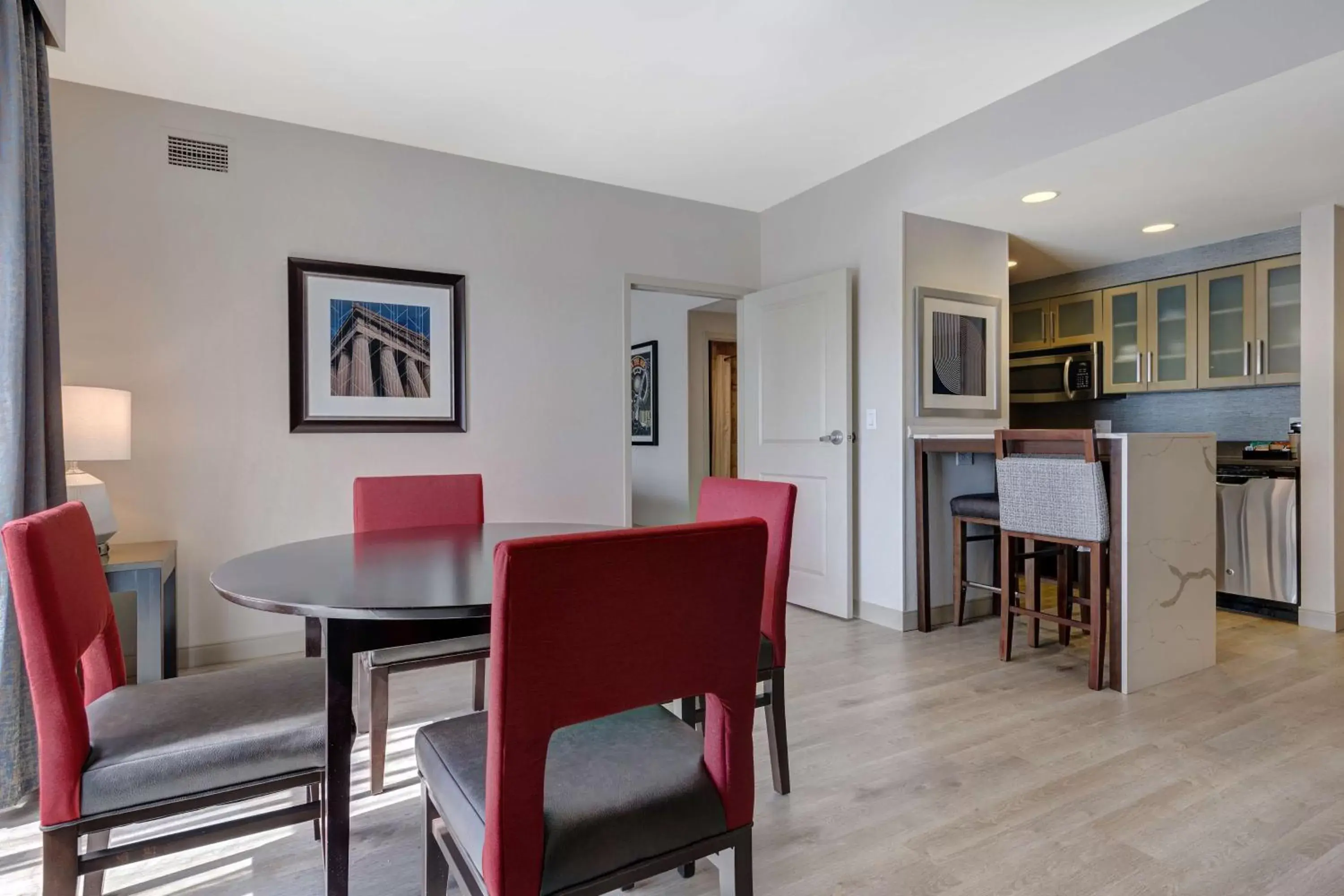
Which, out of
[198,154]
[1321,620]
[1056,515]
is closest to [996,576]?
[1056,515]

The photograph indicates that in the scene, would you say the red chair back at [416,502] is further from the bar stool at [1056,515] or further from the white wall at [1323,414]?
the white wall at [1323,414]

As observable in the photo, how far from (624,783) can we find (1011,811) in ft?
4.40

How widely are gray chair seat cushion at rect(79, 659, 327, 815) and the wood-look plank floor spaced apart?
48cm

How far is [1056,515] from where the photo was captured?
288cm

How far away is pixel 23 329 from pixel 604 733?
1.90 m

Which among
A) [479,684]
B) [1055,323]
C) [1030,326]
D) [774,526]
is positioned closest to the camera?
[774,526]

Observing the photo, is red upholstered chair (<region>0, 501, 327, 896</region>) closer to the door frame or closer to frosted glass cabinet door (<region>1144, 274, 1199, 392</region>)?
the door frame

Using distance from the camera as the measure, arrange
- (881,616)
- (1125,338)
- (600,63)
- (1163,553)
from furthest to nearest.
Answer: (1125,338), (881,616), (1163,553), (600,63)

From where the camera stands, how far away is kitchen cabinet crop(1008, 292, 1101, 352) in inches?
189

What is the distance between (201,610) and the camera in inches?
118

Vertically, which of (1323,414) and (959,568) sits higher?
(1323,414)

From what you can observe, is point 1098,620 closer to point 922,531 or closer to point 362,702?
point 922,531

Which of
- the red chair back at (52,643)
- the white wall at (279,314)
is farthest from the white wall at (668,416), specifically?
the red chair back at (52,643)

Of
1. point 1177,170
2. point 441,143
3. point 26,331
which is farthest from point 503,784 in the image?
point 1177,170
